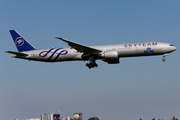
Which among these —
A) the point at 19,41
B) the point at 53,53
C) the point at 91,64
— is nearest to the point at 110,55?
the point at 91,64

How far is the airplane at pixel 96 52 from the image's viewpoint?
37719 mm

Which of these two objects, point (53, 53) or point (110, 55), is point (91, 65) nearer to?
point (110, 55)

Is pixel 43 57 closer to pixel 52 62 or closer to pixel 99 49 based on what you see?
pixel 52 62

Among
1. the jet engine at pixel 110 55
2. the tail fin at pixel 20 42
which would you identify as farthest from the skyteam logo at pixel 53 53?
the jet engine at pixel 110 55

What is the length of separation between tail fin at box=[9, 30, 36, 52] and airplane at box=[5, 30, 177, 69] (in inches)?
46.1

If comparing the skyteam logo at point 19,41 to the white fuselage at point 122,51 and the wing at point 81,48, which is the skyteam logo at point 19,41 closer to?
the white fuselage at point 122,51

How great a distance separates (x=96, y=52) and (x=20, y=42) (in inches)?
569

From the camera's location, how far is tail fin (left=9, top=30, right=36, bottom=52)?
43594mm

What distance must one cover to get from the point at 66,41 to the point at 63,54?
191 inches

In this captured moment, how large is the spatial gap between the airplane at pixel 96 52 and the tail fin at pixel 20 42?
1171mm

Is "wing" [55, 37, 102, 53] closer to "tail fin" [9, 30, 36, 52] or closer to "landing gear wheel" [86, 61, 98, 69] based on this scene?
"landing gear wheel" [86, 61, 98, 69]

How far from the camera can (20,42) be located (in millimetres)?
44438

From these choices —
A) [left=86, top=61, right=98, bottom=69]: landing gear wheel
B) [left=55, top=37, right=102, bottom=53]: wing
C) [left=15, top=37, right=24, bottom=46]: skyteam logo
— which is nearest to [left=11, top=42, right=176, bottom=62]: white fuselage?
[left=55, top=37, right=102, bottom=53]: wing

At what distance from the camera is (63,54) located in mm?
39875
